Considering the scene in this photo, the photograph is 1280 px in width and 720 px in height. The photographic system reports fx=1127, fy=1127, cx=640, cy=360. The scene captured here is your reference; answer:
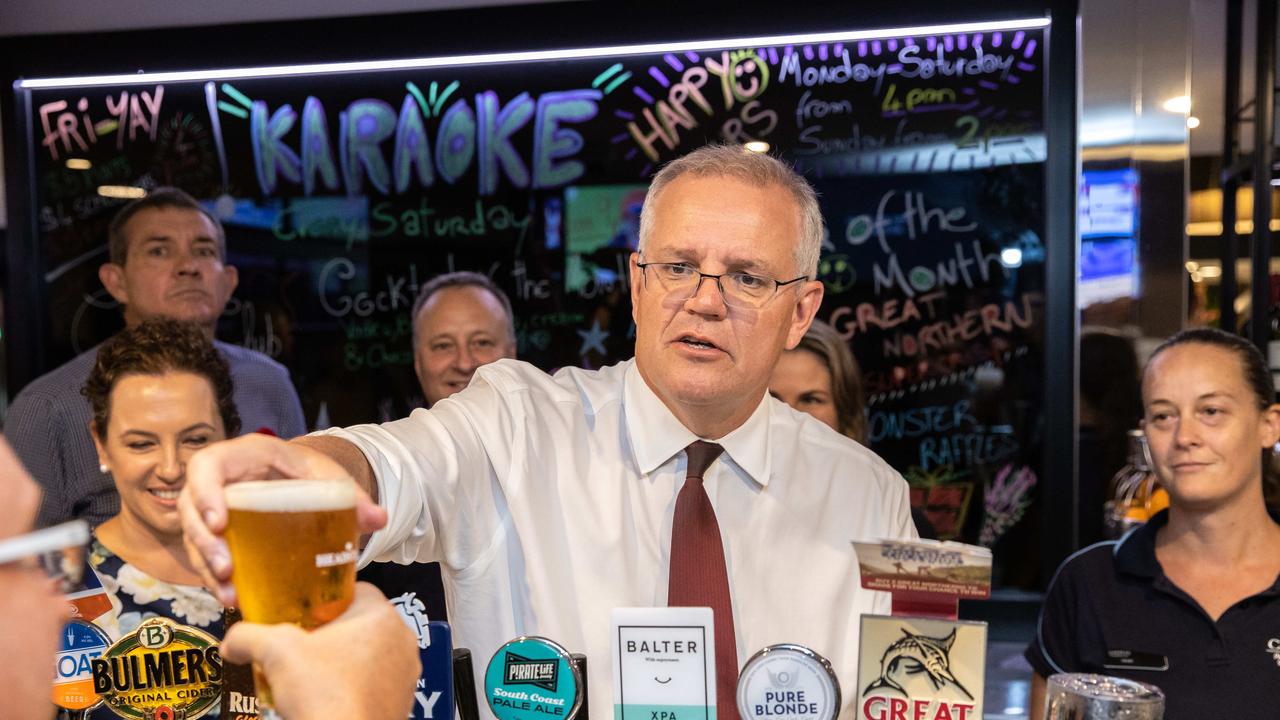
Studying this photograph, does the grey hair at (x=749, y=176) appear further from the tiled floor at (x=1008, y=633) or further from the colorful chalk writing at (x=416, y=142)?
the colorful chalk writing at (x=416, y=142)

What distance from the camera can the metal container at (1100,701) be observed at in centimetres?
127

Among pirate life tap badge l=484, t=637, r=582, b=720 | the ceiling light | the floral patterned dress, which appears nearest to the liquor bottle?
pirate life tap badge l=484, t=637, r=582, b=720

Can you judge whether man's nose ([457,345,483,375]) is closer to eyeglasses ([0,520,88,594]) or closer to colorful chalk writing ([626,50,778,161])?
colorful chalk writing ([626,50,778,161])

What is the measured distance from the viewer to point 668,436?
1.82 metres

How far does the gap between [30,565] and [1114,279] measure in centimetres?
416

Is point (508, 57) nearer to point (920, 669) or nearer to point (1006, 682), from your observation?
point (1006, 682)

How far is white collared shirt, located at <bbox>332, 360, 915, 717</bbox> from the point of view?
1.78 meters

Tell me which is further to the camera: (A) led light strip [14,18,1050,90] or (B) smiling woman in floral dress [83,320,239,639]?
(A) led light strip [14,18,1050,90]

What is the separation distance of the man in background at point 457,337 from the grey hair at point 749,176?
158cm

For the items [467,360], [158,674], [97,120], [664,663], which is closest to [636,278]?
[664,663]

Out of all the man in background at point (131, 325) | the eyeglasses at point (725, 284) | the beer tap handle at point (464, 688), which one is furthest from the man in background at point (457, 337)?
the beer tap handle at point (464, 688)

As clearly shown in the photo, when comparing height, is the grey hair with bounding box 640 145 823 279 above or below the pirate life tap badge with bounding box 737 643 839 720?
above

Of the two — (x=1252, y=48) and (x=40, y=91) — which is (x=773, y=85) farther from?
(x=40, y=91)

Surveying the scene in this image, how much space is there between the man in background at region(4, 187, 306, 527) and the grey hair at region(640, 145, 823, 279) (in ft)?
6.62
